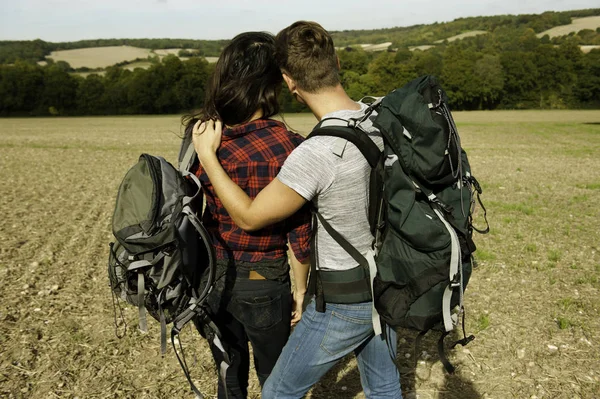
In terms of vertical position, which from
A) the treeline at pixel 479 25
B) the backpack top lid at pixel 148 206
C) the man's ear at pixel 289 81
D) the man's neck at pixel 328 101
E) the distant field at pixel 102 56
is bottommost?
the backpack top lid at pixel 148 206

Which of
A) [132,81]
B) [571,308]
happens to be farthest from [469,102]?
[571,308]

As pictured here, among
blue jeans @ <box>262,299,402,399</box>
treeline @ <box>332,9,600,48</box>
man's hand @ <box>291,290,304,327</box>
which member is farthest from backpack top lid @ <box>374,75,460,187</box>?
treeline @ <box>332,9,600,48</box>

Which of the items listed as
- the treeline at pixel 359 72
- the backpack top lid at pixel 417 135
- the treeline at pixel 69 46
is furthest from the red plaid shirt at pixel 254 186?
the treeline at pixel 69 46

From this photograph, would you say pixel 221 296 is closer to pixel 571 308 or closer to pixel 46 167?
pixel 571 308

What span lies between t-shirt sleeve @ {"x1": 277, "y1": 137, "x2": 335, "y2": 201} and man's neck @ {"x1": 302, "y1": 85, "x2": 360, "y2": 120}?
22 centimetres

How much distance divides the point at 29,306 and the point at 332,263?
4930 mm

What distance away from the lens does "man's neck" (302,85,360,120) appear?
6.98ft

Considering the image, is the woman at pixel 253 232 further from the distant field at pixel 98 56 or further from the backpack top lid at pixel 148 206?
the distant field at pixel 98 56

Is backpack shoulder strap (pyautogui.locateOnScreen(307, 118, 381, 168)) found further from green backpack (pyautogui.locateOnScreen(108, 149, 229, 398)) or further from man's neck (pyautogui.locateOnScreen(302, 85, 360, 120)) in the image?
green backpack (pyautogui.locateOnScreen(108, 149, 229, 398))

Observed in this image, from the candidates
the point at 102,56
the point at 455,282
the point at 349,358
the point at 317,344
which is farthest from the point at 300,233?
the point at 102,56

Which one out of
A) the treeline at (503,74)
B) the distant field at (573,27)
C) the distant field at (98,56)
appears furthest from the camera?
the distant field at (573,27)

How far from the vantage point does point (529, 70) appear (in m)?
81.7

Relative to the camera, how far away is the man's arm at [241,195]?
203 centimetres

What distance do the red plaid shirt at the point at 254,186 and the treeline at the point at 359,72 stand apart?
72051 mm
